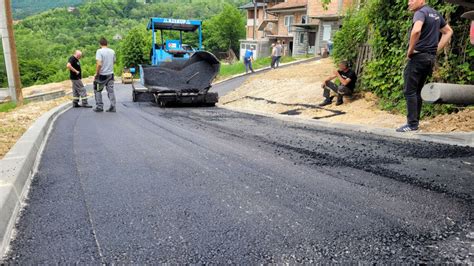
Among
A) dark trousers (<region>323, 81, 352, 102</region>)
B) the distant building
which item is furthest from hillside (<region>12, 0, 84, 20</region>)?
dark trousers (<region>323, 81, 352, 102</region>)

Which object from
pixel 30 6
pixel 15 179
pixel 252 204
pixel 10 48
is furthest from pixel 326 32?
pixel 30 6

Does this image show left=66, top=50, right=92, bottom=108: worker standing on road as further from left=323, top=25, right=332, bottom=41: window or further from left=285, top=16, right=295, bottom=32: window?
left=285, top=16, right=295, bottom=32: window

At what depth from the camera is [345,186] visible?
2467 mm

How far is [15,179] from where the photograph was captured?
2.46 meters

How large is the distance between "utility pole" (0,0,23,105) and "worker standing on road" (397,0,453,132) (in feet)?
37.6

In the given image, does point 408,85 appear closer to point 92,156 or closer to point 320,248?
point 320,248

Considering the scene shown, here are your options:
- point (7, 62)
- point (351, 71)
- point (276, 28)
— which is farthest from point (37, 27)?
point (351, 71)

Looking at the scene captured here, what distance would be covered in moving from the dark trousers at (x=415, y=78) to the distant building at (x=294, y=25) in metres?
21.5

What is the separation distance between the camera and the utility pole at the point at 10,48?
1064 cm

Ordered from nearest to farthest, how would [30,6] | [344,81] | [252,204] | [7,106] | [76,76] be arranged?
[252,204], [344,81], [76,76], [7,106], [30,6]

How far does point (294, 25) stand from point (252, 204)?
3355 cm

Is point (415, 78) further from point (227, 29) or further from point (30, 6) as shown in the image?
point (30, 6)

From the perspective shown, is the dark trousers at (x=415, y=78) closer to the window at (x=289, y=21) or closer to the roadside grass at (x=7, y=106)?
the roadside grass at (x=7, y=106)

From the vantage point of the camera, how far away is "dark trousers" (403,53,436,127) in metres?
4.07
